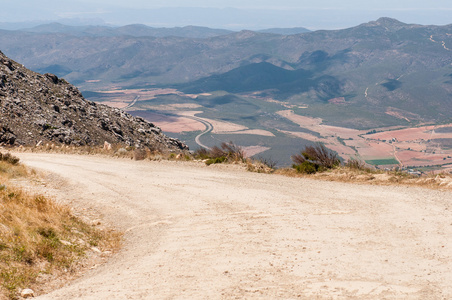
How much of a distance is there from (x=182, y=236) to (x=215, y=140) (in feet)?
358

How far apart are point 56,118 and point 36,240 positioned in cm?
2895

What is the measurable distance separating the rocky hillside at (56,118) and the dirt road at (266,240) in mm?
16718

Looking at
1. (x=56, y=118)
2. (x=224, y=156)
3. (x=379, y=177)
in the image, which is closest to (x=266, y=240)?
(x=379, y=177)

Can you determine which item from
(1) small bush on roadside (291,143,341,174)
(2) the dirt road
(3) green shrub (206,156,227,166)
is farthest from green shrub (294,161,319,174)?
(3) green shrub (206,156,227,166)

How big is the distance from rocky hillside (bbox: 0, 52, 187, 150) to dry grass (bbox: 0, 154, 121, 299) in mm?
21212

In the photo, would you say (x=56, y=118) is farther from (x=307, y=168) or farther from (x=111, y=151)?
(x=307, y=168)

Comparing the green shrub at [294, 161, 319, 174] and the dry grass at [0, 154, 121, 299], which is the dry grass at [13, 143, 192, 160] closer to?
the green shrub at [294, 161, 319, 174]

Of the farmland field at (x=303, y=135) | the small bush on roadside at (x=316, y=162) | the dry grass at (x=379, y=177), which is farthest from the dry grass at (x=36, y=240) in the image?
the farmland field at (x=303, y=135)

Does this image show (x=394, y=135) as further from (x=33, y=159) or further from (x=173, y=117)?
(x=33, y=159)

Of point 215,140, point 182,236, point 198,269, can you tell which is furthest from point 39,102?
point 215,140

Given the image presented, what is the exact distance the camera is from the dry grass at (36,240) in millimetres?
8578

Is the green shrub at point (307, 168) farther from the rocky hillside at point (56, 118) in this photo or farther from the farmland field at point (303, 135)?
the farmland field at point (303, 135)

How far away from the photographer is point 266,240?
10.4 metres

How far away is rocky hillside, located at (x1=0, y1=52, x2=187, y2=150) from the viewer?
109 ft
